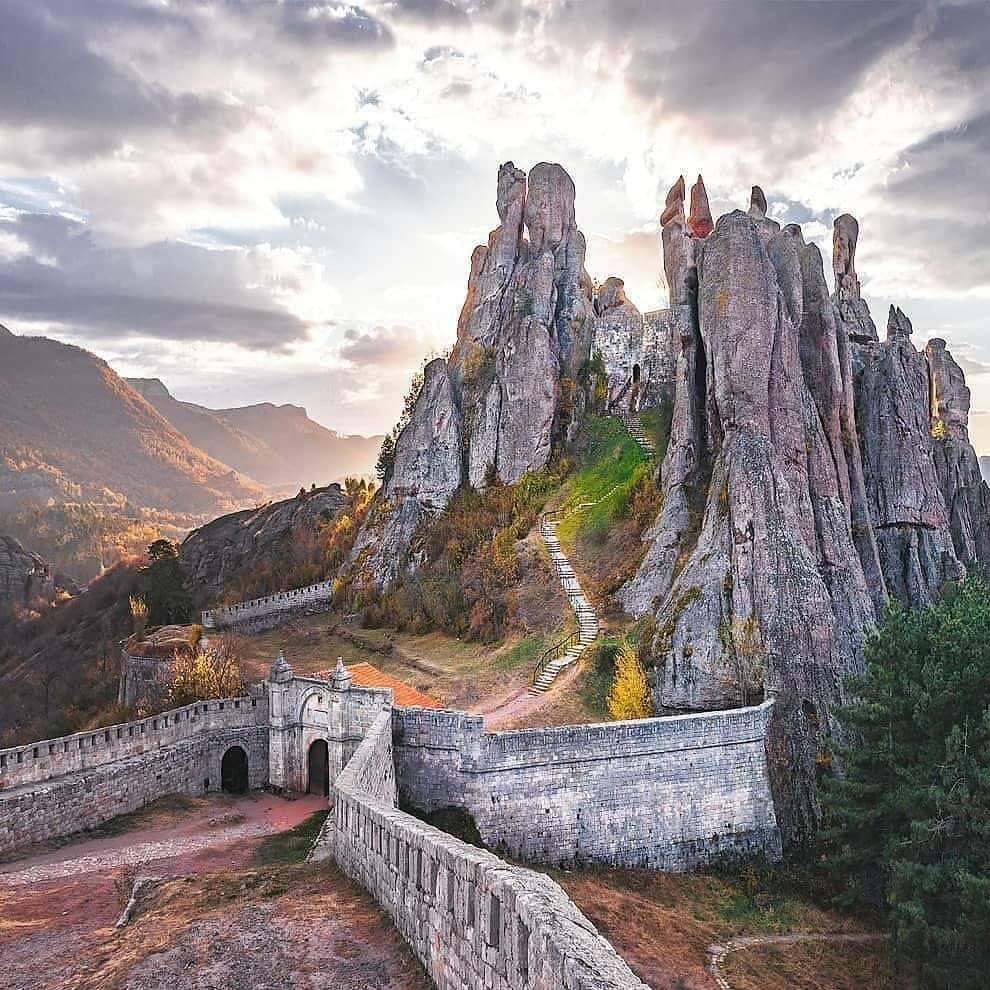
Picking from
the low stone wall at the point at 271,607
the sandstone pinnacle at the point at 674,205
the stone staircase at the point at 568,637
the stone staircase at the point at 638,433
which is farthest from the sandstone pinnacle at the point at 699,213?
the low stone wall at the point at 271,607

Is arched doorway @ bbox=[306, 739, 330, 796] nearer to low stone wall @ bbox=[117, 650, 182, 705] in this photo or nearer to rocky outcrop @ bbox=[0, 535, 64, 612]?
low stone wall @ bbox=[117, 650, 182, 705]

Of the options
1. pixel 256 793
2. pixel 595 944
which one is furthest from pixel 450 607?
pixel 595 944

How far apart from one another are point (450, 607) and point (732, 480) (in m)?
14.4

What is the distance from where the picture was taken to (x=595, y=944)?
21.8 feet

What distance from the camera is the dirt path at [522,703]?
942 inches

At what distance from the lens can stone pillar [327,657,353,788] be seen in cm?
2153

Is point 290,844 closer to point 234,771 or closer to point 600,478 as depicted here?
point 234,771

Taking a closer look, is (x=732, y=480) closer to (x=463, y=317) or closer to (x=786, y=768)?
(x=786, y=768)

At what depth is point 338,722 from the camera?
21.7 meters

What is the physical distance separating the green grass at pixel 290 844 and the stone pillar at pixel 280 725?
2973 mm

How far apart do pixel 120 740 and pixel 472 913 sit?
16.6 metres

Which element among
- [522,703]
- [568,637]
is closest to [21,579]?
[568,637]

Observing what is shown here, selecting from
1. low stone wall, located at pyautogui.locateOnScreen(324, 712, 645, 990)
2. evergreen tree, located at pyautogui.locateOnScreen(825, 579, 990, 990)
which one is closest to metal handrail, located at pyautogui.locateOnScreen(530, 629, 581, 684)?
evergreen tree, located at pyautogui.locateOnScreen(825, 579, 990, 990)

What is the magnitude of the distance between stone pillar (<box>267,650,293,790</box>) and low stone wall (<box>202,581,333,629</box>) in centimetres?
1709
